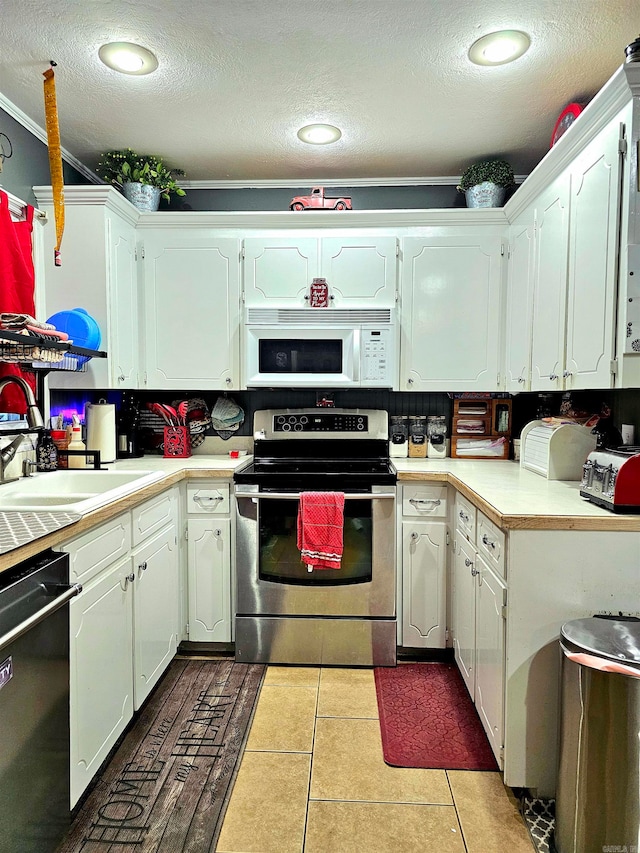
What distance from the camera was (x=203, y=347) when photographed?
295cm

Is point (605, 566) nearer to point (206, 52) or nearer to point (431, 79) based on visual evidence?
point (431, 79)

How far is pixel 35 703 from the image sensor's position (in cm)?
133

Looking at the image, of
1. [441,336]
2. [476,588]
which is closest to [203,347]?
[441,336]

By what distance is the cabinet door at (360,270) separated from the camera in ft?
9.50

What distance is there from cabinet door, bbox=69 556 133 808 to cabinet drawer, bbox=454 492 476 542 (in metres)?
1.33

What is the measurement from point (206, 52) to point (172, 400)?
1811 millimetres

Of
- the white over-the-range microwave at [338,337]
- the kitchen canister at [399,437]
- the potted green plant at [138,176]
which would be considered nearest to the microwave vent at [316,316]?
the white over-the-range microwave at [338,337]

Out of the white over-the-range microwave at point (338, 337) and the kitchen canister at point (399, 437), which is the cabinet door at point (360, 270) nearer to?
the white over-the-range microwave at point (338, 337)

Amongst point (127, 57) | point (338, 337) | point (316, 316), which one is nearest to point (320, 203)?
point (316, 316)

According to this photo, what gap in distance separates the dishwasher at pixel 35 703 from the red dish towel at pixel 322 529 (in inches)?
47.8

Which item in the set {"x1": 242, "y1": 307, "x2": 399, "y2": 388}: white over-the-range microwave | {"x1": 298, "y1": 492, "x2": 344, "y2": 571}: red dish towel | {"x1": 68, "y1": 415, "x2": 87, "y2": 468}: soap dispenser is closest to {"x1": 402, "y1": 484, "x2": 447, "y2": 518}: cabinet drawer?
{"x1": 298, "y1": 492, "x2": 344, "y2": 571}: red dish towel

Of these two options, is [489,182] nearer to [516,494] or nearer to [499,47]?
[499,47]

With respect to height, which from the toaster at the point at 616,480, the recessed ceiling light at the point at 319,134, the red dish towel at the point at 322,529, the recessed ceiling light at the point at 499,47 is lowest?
the red dish towel at the point at 322,529

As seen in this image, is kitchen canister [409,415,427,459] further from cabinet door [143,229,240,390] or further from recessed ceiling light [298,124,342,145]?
recessed ceiling light [298,124,342,145]
